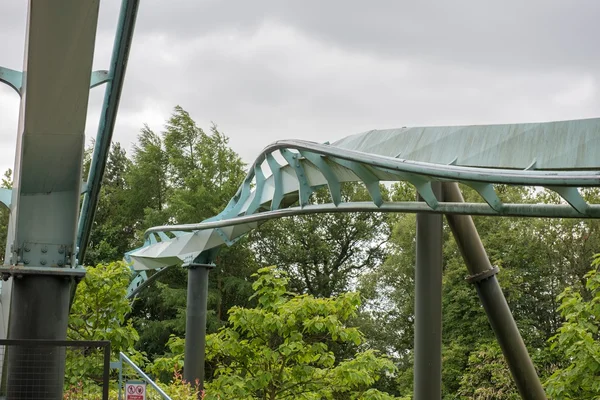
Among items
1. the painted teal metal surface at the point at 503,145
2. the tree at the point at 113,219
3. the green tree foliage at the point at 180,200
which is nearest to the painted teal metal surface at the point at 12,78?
the painted teal metal surface at the point at 503,145

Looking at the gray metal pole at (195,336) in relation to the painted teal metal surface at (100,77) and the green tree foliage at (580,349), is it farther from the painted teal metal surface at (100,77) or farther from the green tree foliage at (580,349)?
the painted teal metal surface at (100,77)

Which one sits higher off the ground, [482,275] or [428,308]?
[482,275]

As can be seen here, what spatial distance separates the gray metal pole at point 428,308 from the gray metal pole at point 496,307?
A: 1.64ft

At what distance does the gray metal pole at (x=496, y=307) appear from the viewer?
9133mm

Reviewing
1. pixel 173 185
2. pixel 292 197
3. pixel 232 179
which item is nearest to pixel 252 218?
pixel 292 197

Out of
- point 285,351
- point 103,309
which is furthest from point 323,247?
point 285,351

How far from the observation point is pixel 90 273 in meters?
14.1

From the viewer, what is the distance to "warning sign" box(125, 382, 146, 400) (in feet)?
26.9

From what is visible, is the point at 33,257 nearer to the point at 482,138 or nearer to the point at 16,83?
the point at 16,83

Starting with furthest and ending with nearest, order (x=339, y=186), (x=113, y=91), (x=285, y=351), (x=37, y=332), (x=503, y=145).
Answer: (x=285, y=351)
(x=339, y=186)
(x=503, y=145)
(x=113, y=91)
(x=37, y=332)

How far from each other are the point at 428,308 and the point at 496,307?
108 cm

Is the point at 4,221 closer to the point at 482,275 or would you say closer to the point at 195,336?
the point at 195,336

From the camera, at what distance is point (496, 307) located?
9.16 metres

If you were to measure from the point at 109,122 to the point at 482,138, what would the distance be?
10.0 ft
